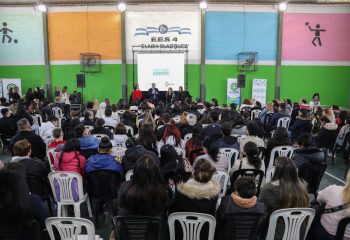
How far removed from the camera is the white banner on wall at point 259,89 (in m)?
14.6

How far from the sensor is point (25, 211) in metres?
2.48

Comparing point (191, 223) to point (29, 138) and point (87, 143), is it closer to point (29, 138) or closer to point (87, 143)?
point (87, 143)

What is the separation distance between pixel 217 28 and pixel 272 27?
2.38 m

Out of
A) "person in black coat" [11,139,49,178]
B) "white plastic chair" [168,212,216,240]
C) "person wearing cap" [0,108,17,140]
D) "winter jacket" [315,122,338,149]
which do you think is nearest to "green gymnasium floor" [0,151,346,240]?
"winter jacket" [315,122,338,149]

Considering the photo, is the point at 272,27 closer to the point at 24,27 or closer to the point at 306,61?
the point at 306,61

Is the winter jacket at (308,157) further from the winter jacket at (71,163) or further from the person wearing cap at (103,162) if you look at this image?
the winter jacket at (71,163)

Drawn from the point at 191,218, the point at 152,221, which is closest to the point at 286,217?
the point at 191,218

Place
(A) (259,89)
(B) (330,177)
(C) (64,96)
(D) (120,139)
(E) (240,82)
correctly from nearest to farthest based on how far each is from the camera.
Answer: (D) (120,139)
(B) (330,177)
(E) (240,82)
(C) (64,96)
(A) (259,89)

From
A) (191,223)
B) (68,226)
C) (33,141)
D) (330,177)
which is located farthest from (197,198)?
(330,177)

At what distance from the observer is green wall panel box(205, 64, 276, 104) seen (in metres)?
14.7

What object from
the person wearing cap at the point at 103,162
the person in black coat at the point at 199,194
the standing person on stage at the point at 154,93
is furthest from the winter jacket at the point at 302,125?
the standing person on stage at the point at 154,93

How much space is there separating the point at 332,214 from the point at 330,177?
12.6ft

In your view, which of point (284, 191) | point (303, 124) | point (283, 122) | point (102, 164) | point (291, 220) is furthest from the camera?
point (283, 122)

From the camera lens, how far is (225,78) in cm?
1473
